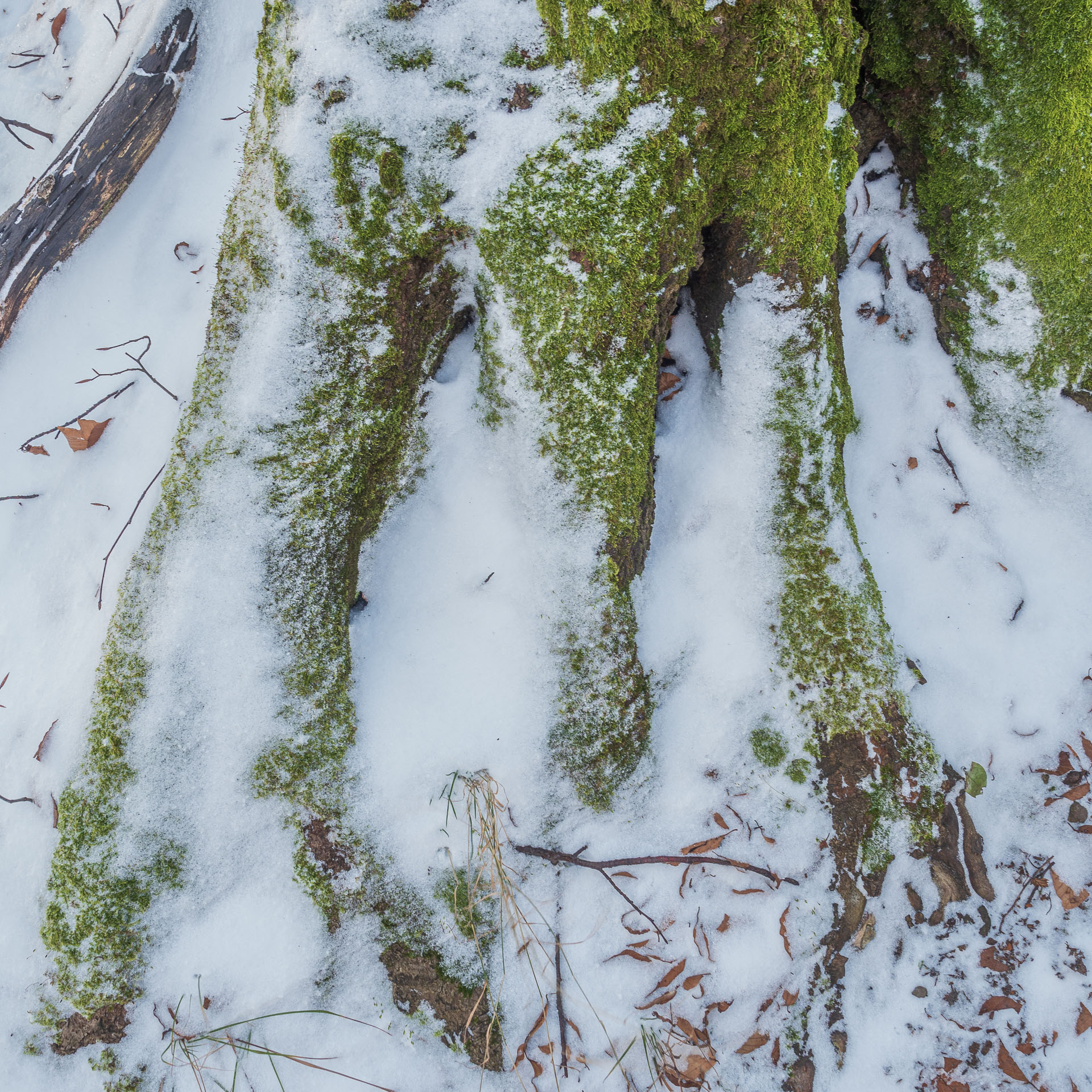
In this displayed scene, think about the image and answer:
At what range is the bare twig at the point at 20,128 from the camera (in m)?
3.00

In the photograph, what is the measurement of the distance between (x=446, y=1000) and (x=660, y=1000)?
0.85 meters

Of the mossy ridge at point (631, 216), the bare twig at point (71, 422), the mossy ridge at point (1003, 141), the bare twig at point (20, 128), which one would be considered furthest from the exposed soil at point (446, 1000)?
the bare twig at point (20, 128)

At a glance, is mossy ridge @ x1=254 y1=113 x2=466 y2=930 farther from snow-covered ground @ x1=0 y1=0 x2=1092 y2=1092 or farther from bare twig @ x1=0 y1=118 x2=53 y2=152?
bare twig @ x1=0 y1=118 x2=53 y2=152

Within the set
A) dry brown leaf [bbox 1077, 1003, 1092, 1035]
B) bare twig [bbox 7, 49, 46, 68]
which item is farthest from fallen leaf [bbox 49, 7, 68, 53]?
dry brown leaf [bbox 1077, 1003, 1092, 1035]

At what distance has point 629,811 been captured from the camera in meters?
2.63

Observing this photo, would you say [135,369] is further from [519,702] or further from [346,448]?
[519,702]

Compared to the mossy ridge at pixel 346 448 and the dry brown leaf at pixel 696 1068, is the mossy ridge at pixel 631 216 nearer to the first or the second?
the mossy ridge at pixel 346 448

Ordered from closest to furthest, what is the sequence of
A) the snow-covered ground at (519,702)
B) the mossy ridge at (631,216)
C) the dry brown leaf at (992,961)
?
the mossy ridge at (631,216), the snow-covered ground at (519,702), the dry brown leaf at (992,961)

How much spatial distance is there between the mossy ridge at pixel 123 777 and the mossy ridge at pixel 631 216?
1.00 meters

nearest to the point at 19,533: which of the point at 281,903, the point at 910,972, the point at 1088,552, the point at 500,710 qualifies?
the point at 281,903

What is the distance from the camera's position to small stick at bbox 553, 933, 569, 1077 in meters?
2.54

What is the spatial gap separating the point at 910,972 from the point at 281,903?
2552 millimetres

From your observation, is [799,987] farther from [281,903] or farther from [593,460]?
[593,460]

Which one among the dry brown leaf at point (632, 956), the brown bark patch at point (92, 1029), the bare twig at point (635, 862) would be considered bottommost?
the dry brown leaf at point (632, 956)
